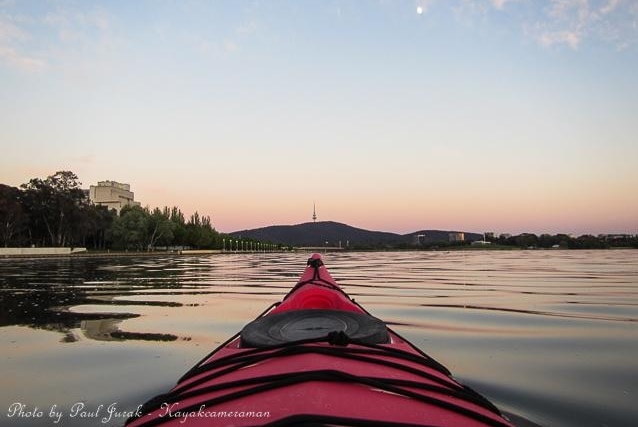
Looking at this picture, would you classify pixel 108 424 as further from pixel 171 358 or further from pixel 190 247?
pixel 190 247

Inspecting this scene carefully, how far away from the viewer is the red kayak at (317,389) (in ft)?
4.72

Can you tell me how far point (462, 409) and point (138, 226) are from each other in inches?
3009

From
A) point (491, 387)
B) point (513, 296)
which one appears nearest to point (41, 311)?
point (491, 387)

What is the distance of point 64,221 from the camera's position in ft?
201

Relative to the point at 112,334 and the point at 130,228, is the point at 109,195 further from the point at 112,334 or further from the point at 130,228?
the point at 112,334

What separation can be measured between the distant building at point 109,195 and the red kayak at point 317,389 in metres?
125

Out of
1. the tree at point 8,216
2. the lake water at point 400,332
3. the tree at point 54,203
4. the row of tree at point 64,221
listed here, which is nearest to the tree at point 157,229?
the row of tree at point 64,221

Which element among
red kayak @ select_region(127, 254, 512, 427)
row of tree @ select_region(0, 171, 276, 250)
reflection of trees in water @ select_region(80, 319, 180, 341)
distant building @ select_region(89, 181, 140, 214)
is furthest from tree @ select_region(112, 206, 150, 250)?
red kayak @ select_region(127, 254, 512, 427)

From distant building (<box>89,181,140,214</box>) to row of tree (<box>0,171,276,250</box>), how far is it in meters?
39.7

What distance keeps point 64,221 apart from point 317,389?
69.2 m

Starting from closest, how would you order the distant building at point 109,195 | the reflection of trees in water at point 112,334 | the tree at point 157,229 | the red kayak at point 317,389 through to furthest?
1. the red kayak at point 317,389
2. the reflection of trees in water at point 112,334
3. the tree at point 157,229
4. the distant building at point 109,195

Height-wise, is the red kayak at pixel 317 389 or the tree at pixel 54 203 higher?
the tree at pixel 54 203

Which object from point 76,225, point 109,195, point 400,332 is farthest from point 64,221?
point 400,332

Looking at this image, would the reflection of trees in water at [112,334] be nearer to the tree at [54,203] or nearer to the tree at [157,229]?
the tree at [54,203]
